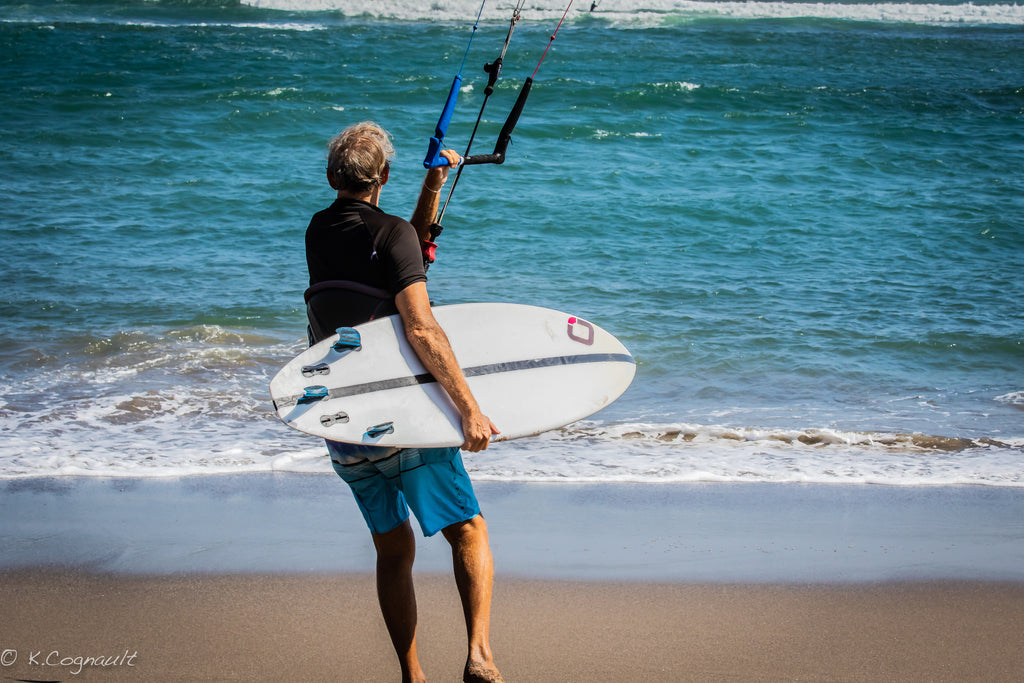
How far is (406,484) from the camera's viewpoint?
92.1 inches

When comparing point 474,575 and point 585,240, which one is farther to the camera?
point 585,240

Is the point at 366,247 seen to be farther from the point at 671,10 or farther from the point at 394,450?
the point at 671,10

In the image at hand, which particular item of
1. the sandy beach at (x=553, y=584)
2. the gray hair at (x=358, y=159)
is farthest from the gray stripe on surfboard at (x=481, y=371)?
the sandy beach at (x=553, y=584)

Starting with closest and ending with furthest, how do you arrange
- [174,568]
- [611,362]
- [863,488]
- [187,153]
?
1. [611,362]
2. [174,568]
3. [863,488]
4. [187,153]

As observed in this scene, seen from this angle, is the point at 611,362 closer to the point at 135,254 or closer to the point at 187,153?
the point at 135,254

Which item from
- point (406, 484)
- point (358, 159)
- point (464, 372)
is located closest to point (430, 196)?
point (358, 159)

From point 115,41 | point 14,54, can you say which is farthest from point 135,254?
point 115,41

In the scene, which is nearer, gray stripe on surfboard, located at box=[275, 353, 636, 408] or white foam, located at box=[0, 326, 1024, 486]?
gray stripe on surfboard, located at box=[275, 353, 636, 408]

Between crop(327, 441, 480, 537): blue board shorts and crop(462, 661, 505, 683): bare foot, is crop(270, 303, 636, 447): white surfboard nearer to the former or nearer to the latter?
crop(327, 441, 480, 537): blue board shorts

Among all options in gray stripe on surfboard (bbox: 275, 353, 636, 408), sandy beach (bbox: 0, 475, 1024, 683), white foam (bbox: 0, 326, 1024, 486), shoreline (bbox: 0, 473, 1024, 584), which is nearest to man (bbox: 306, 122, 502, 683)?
gray stripe on surfboard (bbox: 275, 353, 636, 408)

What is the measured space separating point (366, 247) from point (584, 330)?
0.96 m

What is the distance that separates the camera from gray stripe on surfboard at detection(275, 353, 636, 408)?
2.42 metres

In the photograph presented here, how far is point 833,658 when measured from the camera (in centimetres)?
277

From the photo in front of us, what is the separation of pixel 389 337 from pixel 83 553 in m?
1.82
